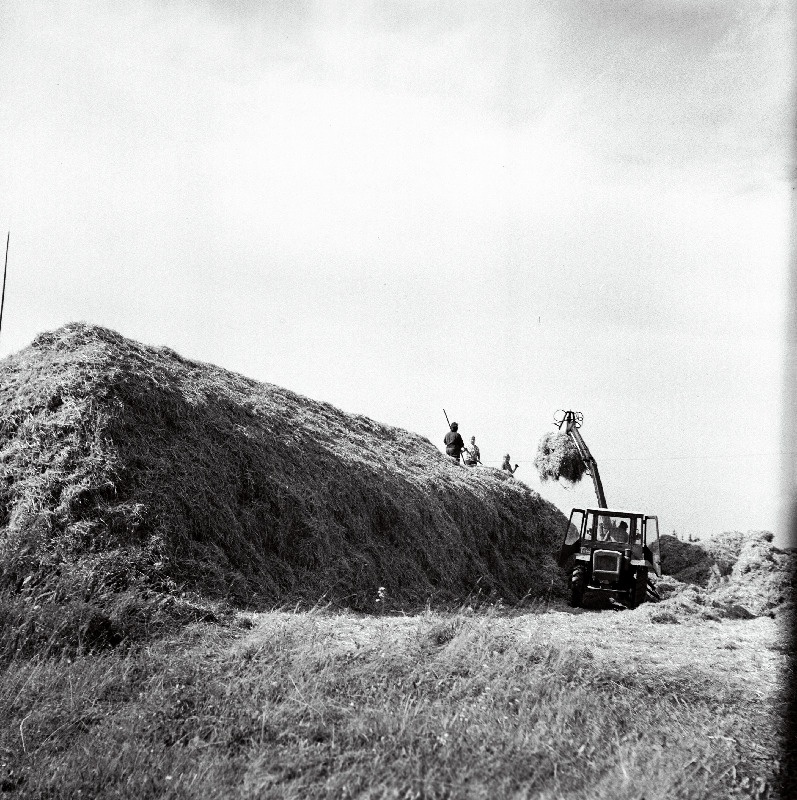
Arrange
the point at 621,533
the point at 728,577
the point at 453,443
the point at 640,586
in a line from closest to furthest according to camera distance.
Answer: the point at 640,586, the point at 621,533, the point at 728,577, the point at 453,443

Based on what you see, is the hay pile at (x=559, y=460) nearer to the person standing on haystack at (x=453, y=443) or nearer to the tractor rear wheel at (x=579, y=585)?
the person standing on haystack at (x=453, y=443)

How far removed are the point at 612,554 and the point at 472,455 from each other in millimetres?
7462

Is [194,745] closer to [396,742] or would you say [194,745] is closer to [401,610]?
[396,742]

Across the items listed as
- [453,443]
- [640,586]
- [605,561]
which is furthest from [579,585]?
[453,443]

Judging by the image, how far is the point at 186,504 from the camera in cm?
1020

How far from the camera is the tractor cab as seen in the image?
13.6 meters

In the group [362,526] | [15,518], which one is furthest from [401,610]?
[15,518]

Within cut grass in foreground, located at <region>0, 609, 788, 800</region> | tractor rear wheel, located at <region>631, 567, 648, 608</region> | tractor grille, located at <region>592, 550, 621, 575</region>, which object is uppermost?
tractor grille, located at <region>592, 550, 621, 575</region>

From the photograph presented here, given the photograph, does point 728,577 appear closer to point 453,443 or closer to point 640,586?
point 640,586

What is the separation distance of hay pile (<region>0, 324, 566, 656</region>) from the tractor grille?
2.11 m

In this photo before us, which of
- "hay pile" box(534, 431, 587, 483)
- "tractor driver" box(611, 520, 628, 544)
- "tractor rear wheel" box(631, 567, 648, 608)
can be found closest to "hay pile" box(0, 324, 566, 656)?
"tractor driver" box(611, 520, 628, 544)

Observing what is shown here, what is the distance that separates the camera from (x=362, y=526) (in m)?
12.8

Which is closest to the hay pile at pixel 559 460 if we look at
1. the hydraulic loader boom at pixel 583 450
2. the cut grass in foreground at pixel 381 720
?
the hydraulic loader boom at pixel 583 450

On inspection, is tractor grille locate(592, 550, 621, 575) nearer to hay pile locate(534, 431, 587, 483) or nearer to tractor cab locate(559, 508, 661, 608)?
tractor cab locate(559, 508, 661, 608)
